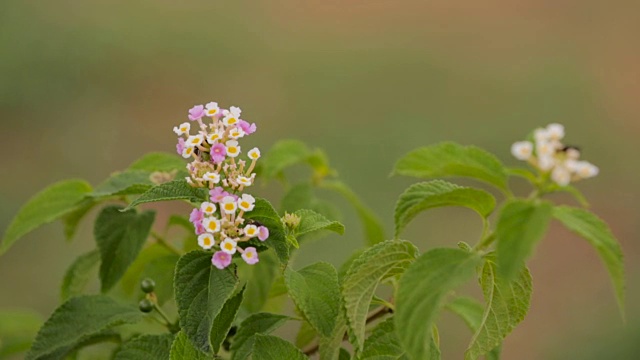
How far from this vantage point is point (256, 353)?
33.0 inches

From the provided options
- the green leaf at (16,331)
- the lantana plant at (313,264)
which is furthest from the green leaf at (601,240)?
the green leaf at (16,331)

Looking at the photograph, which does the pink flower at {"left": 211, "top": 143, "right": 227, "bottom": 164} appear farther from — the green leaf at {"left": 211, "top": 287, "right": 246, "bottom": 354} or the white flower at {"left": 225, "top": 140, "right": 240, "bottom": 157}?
the green leaf at {"left": 211, "top": 287, "right": 246, "bottom": 354}

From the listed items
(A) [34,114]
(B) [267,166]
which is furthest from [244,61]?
(B) [267,166]

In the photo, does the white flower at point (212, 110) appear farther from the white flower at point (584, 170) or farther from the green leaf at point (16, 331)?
the green leaf at point (16, 331)

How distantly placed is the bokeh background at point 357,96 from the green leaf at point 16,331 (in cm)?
216

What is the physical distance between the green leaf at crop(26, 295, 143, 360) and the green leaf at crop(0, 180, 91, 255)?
0.13 meters

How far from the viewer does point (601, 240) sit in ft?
2.40

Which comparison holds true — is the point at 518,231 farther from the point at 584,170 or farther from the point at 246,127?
the point at 246,127

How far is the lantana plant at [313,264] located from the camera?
727 millimetres

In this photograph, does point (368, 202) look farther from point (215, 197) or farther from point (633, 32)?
point (215, 197)

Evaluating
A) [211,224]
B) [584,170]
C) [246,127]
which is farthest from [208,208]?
[584,170]

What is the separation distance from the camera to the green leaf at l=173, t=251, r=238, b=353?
0.78 m

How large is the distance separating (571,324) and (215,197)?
317cm

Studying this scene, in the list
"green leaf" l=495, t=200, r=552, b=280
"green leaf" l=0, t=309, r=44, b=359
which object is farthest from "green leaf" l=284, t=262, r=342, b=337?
"green leaf" l=0, t=309, r=44, b=359
